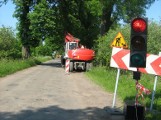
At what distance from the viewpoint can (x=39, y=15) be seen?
44.3m

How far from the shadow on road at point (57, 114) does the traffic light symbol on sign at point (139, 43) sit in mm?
2131

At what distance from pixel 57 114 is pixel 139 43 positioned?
3.29m

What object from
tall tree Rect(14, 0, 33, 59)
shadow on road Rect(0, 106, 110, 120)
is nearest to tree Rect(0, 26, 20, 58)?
tall tree Rect(14, 0, 33, 59)

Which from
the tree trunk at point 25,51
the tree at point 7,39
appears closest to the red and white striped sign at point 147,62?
the tree trunk at point 25,51

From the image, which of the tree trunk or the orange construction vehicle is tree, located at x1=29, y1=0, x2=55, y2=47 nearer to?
the tree trunk

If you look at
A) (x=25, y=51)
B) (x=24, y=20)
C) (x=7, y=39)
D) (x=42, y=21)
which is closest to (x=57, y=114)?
(x=42, y=21)

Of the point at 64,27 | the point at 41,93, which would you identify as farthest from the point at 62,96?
the point at 64,27

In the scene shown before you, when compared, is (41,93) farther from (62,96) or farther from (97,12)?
(97,12)

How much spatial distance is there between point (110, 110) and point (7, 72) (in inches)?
710

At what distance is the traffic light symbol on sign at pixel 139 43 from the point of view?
1005 cm

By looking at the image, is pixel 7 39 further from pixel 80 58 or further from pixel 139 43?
pixel 139 43

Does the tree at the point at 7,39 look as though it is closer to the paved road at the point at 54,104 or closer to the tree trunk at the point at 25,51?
the tree trunk at the point at 25,51

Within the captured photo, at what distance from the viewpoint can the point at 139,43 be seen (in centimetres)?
1007

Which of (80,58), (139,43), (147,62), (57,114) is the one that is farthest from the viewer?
(80,58)
